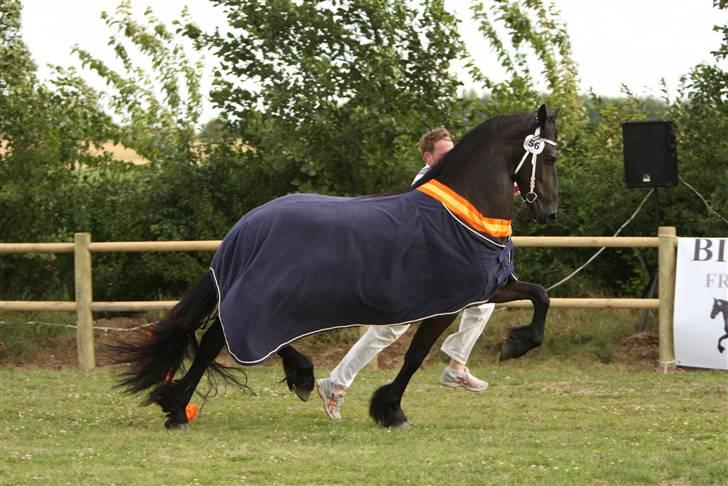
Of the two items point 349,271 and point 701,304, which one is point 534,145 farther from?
point 701,304

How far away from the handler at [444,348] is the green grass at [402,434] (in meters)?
0.20

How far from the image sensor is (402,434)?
23.0 ft

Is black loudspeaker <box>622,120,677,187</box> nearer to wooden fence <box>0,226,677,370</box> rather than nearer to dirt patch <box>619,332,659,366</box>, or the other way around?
wooden fence <box>0,226,677,370</box>

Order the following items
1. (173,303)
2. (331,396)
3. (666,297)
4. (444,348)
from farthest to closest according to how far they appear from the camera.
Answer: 1. (173,303)
2. (666,297)
3. (444,348)
4. (331,396)

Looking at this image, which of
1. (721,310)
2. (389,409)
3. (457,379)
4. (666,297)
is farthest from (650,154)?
(389,409)

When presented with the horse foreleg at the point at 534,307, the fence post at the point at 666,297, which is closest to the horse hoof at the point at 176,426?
the horse foreleg at the point at 534,307

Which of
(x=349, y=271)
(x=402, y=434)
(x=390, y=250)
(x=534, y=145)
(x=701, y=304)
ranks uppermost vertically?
(x=534, y=145)

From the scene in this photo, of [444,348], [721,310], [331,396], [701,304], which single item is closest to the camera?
[331,396]

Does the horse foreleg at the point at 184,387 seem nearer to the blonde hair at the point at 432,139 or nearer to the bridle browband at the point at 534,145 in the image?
the blonde hair at the point at 432,139

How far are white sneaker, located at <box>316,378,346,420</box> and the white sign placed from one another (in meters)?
3.40

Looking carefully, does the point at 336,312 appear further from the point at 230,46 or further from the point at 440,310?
the point at 230,46

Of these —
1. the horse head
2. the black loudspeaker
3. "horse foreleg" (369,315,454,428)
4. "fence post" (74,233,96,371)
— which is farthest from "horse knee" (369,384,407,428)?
the black loudspeaker

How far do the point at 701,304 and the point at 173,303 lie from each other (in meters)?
4.24

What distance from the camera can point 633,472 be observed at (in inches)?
228
